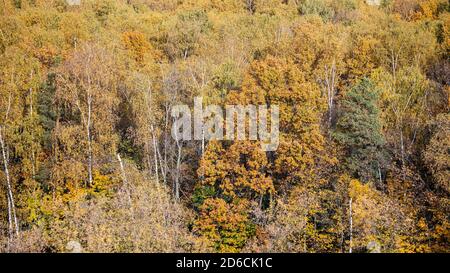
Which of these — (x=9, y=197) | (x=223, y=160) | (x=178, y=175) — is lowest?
(x=9, y=197)

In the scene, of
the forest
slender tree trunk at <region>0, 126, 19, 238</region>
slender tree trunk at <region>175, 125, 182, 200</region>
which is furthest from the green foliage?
slender tree trunk at <region>0, 126, 19, 238</region>

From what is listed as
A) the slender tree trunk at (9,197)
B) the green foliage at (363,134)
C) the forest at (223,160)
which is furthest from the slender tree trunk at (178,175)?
the green foliage at (363,134)

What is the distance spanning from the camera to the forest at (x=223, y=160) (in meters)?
26.2

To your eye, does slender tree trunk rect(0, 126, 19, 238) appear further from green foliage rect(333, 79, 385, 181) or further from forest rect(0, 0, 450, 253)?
green foliage rect(333, 79, 385, 181)

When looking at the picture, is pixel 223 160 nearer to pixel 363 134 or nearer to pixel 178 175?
pixel 178 175

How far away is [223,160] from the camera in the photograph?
1260 inches

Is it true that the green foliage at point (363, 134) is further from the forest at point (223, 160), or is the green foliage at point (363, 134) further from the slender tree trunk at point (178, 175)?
the slender tree trunk at point (178, 175)

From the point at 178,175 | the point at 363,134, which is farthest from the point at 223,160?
the point at 363,134

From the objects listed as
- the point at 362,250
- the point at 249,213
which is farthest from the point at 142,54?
the point at 362,250

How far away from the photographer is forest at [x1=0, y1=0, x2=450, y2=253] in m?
26.2

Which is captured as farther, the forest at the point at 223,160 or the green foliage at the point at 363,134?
the green foliage at the point at 363,134

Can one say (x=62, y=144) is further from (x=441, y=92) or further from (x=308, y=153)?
(x=441, y=92)

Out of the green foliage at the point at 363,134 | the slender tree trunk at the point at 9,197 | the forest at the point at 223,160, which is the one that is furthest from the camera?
the slender tree trunk at the point at 9,197

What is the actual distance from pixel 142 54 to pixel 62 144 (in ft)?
59.8
